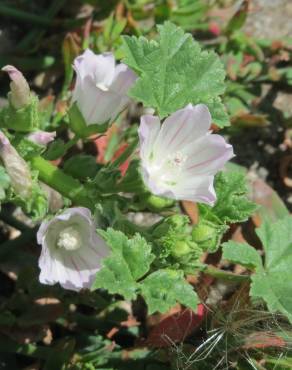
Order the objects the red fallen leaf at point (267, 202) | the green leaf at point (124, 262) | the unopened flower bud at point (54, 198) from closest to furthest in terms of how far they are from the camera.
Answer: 1. the green leaf at point (124, 262)
2. the unopened flower bud at point (54, 198)
3. the red fallen leaf at point (267, 202)

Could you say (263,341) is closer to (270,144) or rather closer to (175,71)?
(175,71)

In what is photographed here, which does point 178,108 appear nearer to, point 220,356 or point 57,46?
point 220,356

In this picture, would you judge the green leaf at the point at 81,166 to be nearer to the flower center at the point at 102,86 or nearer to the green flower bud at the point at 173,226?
the flower center at the point at 102,86

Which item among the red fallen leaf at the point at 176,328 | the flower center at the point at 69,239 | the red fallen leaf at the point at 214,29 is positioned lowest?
the red fallen leaf at the point at 176,328

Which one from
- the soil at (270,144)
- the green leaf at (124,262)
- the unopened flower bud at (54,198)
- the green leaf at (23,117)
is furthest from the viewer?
the soil at (270,144)

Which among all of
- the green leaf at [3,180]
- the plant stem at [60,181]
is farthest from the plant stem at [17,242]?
the green leaf at [3,180]

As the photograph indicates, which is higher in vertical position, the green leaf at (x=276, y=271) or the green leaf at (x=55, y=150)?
the green leaf at (x=55, y=150)

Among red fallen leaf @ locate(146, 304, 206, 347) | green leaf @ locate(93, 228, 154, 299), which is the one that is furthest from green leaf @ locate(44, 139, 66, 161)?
red fallen leaf @ locate(146, 304, 206, 347)
